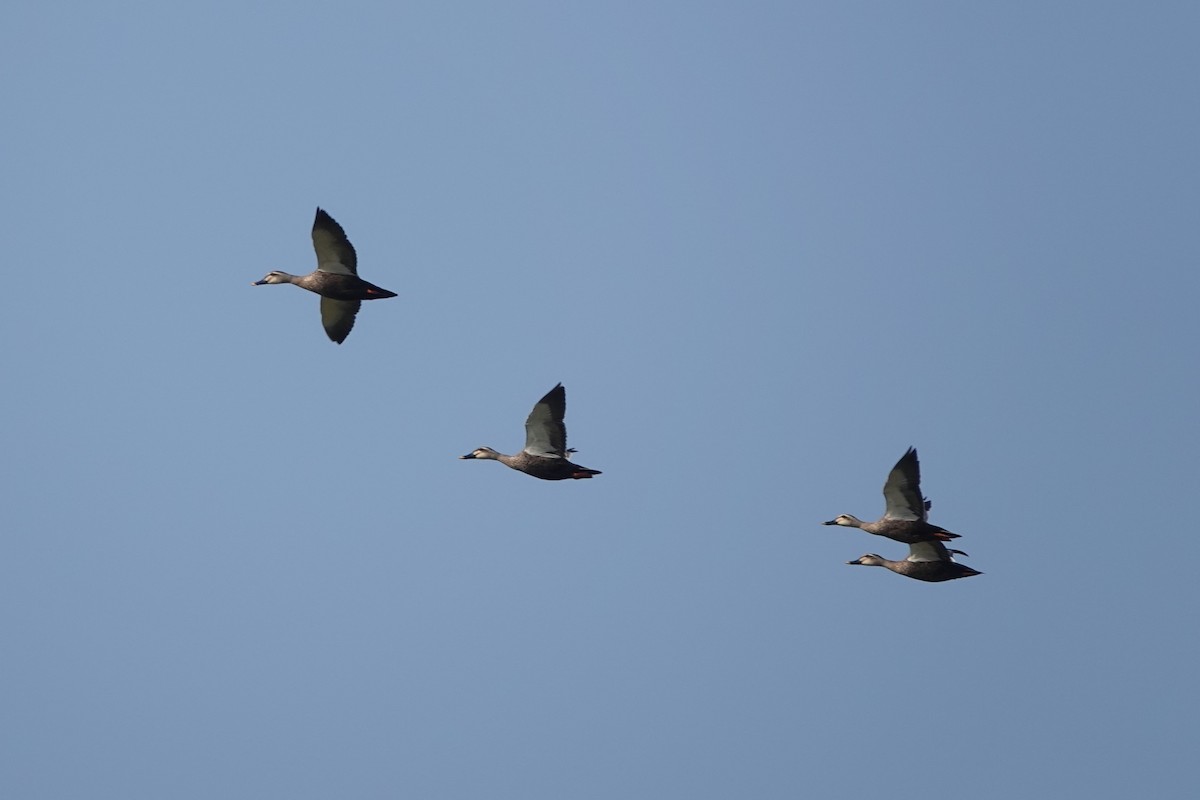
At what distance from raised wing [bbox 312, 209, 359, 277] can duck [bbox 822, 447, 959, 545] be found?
14.0 metres

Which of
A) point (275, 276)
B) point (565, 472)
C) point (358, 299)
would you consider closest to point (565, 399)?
point (565, 472)

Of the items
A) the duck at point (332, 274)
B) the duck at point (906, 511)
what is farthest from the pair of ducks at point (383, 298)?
the duck at point (906, 511)

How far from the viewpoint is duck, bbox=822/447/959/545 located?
116 feet

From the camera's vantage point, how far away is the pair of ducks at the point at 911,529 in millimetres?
A: 35406

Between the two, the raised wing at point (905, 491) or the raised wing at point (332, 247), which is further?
the raised wing at point (332, 247)

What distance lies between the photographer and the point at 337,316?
41.1 m

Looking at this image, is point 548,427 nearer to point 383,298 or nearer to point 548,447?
point 548,447

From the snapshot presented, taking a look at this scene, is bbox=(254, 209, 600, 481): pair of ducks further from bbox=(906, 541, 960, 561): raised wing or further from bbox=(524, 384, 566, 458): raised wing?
bbox=(906, 541, 960, 561): raised wing

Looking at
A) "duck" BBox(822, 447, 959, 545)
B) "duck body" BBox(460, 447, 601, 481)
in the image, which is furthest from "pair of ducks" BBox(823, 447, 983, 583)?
"duck body" BBox(460, 447, 601, 481)

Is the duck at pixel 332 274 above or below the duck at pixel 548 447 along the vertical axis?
above

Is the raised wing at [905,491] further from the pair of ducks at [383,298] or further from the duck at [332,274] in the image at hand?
the duck at [332,274]

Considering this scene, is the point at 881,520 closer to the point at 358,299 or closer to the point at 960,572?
the point at 960,572

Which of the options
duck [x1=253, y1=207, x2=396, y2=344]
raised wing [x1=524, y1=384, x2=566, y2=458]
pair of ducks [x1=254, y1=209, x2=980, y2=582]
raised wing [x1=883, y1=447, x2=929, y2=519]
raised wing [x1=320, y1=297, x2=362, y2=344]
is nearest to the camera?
raised wing [x1=883, y1=447, x2=929, y2=519]

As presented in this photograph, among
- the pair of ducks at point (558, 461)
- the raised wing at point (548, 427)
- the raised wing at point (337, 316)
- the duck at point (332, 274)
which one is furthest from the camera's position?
the raised wing at point (337, 316)
